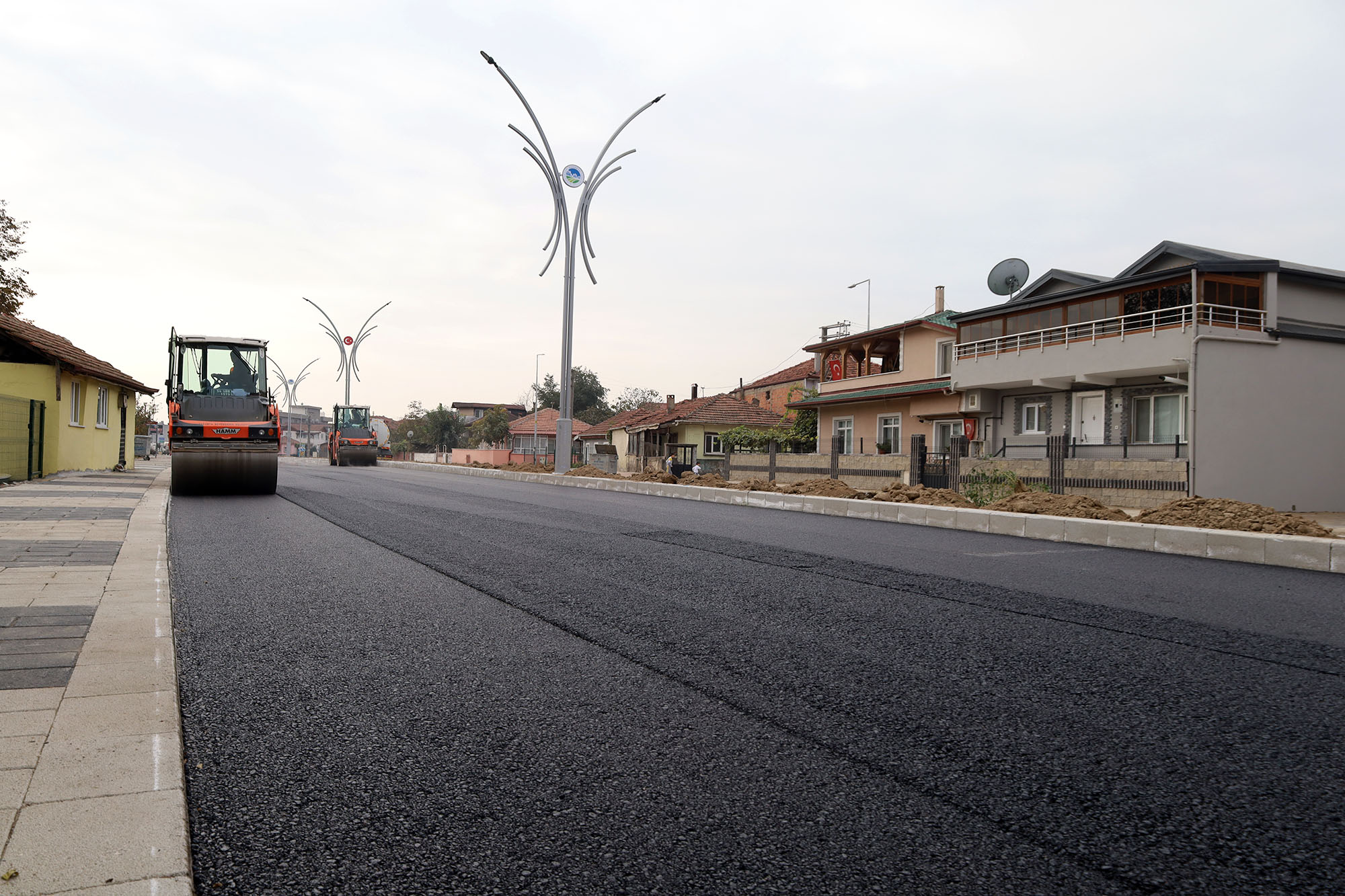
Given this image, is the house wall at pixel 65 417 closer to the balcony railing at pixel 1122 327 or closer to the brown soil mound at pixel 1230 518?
the brown soil mound at pixel 1230 518

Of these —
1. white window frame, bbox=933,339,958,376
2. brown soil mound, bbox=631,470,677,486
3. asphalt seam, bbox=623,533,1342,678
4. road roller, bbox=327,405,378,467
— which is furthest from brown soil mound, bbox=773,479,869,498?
road roller, bbox=327,405,378,467

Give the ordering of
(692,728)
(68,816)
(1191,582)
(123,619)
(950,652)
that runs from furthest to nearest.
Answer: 1. (1191,582)
2. (123,619)
3. (950,652)
4. (692,728)
5. (68,816)

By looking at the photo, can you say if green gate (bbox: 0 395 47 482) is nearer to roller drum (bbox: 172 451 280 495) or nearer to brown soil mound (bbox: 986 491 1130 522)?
roller drum (bbox: 172 451 280 495)

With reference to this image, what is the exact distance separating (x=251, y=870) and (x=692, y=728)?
1600 mm

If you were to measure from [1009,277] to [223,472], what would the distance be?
28.5 meters

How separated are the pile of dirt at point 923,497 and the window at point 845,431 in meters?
18.4

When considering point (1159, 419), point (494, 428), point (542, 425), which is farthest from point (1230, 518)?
point (494, 428)

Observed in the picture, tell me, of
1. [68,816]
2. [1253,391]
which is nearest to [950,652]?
[68,816]

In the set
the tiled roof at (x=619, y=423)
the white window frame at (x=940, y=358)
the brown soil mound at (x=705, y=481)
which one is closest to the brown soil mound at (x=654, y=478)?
the brown soil mound at (x=705, y=481)

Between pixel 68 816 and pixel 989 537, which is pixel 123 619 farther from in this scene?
pixel 989 537

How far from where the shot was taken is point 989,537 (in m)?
11.7

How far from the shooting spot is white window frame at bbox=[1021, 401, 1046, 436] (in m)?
28.8

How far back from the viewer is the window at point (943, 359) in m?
34.3

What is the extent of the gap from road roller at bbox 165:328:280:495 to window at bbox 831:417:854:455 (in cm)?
2512
